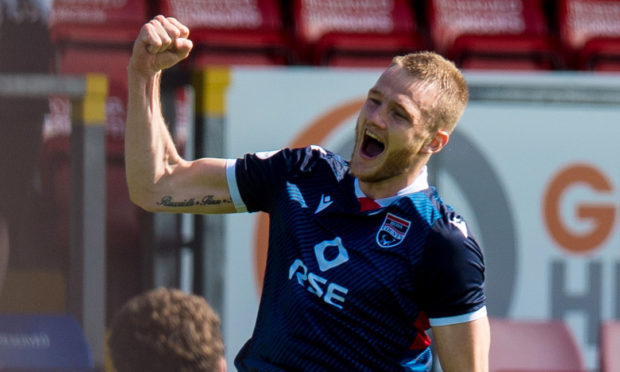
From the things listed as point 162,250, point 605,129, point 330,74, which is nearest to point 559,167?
point 605,129

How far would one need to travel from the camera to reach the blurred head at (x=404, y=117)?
7.93 ft

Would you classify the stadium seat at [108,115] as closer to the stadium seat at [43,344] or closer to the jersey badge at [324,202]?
the stadium seat at [43,344]

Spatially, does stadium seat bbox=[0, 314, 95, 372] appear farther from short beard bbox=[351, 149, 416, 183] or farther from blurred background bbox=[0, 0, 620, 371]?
short beard bbox=[351, 149, 416, 183]

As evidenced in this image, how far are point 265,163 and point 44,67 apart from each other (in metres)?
2.60

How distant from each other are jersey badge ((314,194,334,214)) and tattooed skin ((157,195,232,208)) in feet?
0.81

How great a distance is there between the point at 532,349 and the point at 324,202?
2039mm

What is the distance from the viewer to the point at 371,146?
2471mm

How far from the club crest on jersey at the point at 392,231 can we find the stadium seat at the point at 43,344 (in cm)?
192

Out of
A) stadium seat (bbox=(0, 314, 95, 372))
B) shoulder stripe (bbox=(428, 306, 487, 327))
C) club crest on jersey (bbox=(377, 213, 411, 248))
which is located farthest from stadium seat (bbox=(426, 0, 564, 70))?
shoulder stripe (bbox=(428, 306, 487, 327))

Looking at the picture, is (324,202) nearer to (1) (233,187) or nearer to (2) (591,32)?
(1) (233,187)

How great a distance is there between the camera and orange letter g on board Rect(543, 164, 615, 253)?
14.4ft

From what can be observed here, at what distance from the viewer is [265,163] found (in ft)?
8.50

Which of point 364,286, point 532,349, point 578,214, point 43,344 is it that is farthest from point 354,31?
point 364,286

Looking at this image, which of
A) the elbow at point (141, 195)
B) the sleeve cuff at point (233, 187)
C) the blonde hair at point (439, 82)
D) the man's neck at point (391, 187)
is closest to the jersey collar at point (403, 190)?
the man's neck at point (391, 187)
